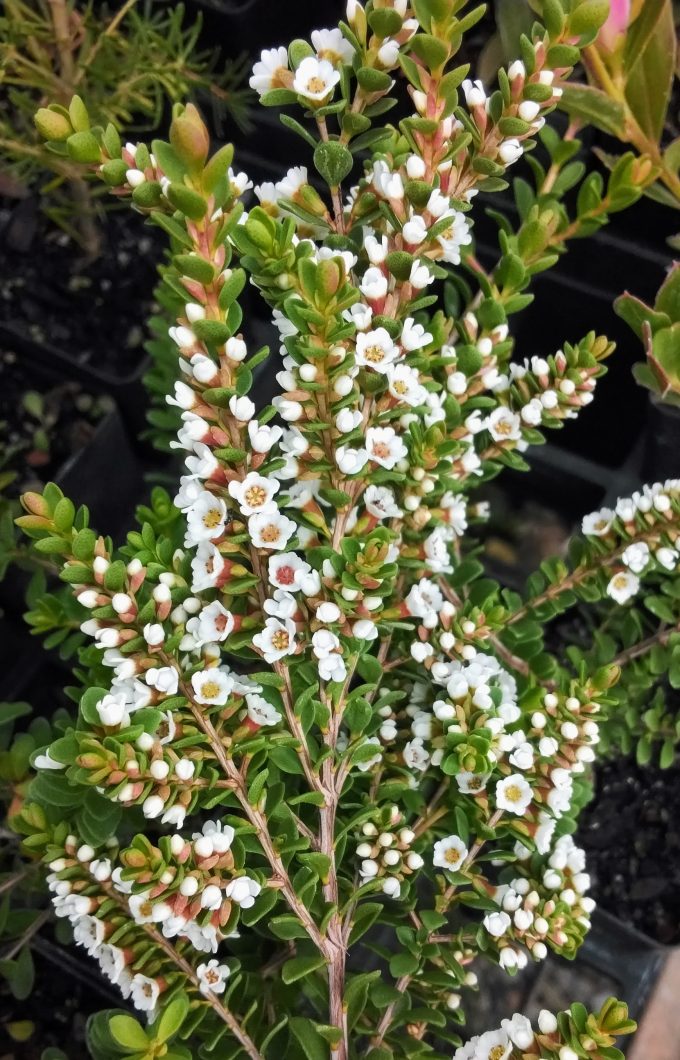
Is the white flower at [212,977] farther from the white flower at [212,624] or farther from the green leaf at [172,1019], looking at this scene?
the white flower at [212,624]

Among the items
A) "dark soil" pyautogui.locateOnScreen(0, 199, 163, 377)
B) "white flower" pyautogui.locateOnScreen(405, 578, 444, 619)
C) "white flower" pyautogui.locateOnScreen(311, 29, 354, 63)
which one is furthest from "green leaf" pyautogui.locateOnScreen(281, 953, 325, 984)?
"dark soil" pyautogui.locateOnScreen(0, 199, 163, 377)

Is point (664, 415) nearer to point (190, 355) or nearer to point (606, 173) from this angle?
point (606, 173)

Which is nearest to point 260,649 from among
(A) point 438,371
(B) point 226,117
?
(A) point 438,371

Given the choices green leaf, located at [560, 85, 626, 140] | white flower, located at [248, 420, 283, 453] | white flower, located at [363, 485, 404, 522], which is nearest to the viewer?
white flower, located at [248, 420, 283, 453]

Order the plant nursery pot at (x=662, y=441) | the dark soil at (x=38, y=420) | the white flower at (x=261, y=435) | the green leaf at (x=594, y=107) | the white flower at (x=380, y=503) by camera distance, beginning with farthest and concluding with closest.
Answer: the dark soil at (x=38, y=420) < the plant nursery pot at (x=662, y=441) < the green leaf at (x=594, y=107) < the white flower at (x=380, y=503) < the white flower at (x=261, y=435)

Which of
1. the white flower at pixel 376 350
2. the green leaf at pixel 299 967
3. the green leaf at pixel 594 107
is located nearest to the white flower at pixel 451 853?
the green leaf at pixel 299 967

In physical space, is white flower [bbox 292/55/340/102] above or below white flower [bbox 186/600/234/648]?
above

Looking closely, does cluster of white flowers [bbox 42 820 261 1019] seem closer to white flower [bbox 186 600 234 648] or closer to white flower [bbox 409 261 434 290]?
white flower [bbox 186 600 234 648]

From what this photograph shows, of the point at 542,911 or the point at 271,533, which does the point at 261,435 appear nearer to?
the point at 271,533
